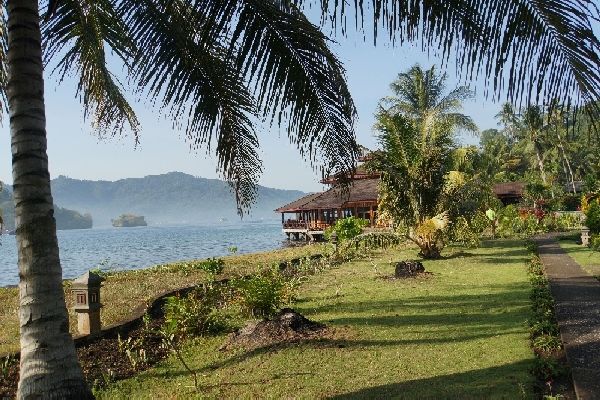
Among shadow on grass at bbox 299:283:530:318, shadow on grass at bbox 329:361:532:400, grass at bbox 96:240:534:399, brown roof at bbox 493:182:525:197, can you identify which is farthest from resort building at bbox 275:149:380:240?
shadow on grass at bbox 329:361:532:400

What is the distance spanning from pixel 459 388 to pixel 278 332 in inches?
98.4

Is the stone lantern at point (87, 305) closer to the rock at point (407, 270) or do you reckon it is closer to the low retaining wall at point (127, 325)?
the low retaining wall at point (127, 325)

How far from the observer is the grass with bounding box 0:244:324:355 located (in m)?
8.53

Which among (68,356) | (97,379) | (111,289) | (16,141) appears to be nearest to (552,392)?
(68,356)

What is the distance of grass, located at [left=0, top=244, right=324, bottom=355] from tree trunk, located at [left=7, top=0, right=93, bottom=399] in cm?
354

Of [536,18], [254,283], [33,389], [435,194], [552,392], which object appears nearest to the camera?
[536,18]

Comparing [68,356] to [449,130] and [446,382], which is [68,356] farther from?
[449,130]

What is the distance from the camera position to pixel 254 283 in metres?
7.71

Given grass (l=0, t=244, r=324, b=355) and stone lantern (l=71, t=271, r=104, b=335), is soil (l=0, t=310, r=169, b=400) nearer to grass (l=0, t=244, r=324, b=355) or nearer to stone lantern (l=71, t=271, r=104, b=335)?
stone lantern (l=71, t=271, r=104, b=335)

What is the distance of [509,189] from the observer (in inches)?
1599

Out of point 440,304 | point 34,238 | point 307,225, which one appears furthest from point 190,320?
point 307,225

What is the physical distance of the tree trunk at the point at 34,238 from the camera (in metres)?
3.58

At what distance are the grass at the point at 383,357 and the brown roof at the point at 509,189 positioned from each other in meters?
32.5

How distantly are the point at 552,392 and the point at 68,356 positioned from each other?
12.7 feet
